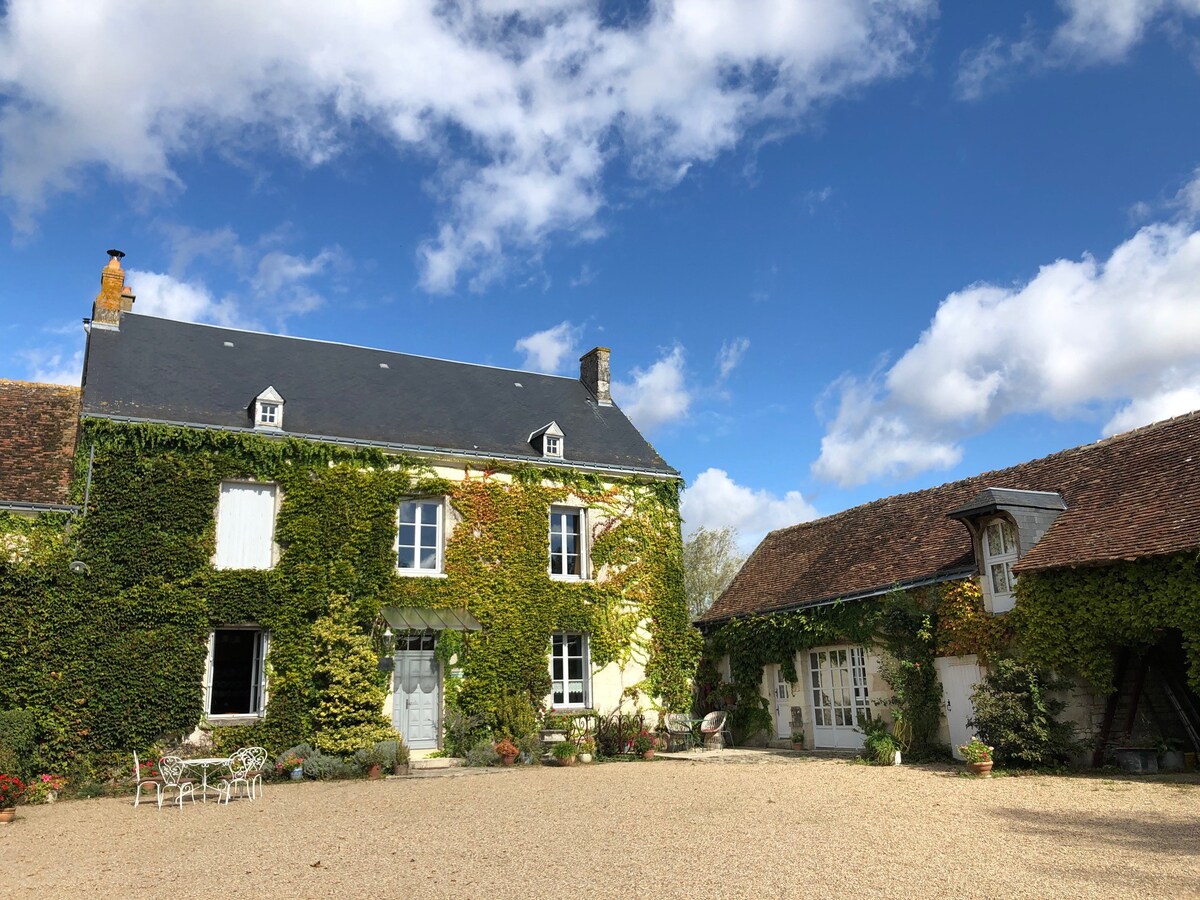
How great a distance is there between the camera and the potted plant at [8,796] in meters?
10.1

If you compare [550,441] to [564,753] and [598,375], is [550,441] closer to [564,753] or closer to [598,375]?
[598,375]

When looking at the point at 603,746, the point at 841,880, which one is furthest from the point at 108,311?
the point at 841,880

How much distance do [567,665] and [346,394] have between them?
22.9 ft

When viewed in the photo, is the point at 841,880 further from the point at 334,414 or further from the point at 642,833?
the point at 334,414

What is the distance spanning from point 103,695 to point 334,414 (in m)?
6.19

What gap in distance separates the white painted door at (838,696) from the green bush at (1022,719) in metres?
3.39

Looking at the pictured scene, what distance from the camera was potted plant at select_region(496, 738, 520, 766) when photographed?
15289 mm

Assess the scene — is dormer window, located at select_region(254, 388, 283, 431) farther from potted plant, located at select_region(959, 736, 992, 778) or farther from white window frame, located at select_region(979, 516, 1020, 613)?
potted plant, located at select_region(959, 736, 992, 778)

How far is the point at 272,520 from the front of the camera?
15.7 metres

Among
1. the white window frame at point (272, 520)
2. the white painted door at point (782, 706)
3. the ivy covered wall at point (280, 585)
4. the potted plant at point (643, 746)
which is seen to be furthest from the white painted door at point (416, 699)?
the white painted door at point (782, 706)

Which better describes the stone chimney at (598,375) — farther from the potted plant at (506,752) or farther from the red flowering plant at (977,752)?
the red flowering plant at (977,752)

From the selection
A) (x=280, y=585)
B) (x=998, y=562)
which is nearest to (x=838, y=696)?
(x=998, y=562)

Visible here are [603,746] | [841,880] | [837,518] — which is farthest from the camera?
[837,518]

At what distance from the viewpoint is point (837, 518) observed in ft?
66.7
